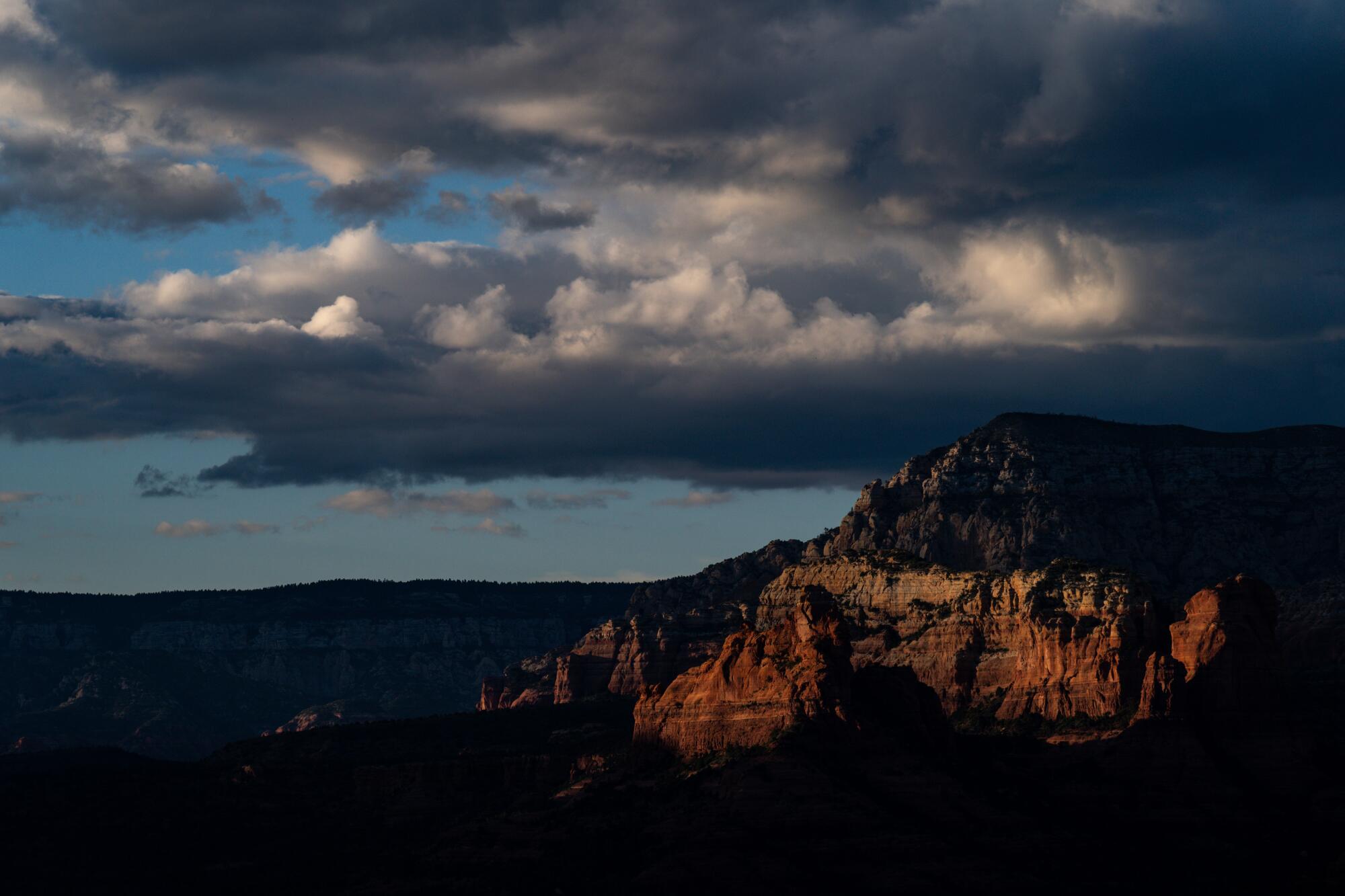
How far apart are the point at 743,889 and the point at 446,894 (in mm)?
28160

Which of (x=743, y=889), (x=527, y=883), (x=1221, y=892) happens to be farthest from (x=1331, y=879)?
(x=527, y=883)

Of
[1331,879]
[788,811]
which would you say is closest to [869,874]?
[788,811]

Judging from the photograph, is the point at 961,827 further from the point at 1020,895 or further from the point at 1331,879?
the point at 1331,879

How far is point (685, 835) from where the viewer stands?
642 ft

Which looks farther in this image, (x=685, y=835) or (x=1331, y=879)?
(x=685, y=835)

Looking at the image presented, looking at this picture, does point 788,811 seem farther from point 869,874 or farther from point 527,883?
point 527,883

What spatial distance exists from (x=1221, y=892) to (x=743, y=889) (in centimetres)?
3913

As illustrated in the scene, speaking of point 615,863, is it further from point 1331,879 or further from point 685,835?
point 1331,879

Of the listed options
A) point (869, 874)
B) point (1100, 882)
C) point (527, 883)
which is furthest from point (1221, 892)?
point (527, 883)

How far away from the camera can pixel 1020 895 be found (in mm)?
187375

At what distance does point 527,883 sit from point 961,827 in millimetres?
34807

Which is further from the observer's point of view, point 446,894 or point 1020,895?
point 446,894

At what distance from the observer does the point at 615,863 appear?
196000 millimetres

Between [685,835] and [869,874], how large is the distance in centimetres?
1593
